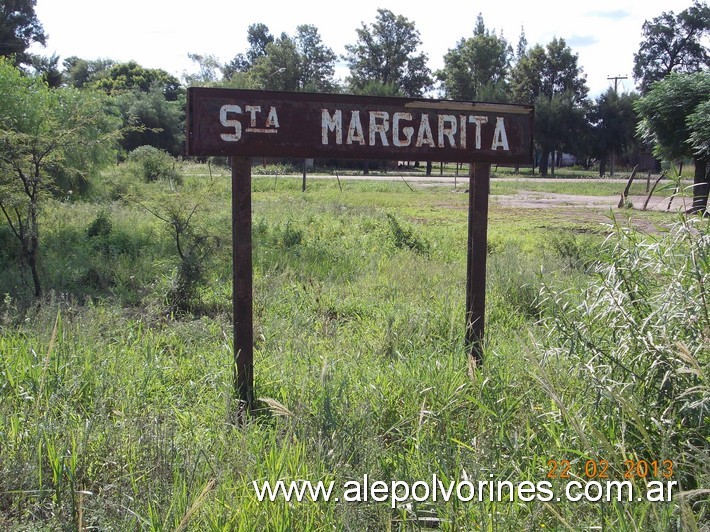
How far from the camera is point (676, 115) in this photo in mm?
17438

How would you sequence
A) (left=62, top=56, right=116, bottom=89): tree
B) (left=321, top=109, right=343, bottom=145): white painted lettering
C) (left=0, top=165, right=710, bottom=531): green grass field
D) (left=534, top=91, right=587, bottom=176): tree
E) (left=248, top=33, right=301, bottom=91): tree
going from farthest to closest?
1. (left=62, top=56, right=116, bottom=89): tree
2. (left=248, top=33, right=301, bottom=91): tree
3. (left=534, top=91, right=587, bottom=176): tree
4. (left=321, top=109, right=343, bottom=145): white painted lettering
5. (left=0, top=165, right=710, bottom=531): green grass field

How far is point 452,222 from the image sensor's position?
1510cm

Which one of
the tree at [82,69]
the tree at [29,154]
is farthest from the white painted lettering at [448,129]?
the tree at [82,69]

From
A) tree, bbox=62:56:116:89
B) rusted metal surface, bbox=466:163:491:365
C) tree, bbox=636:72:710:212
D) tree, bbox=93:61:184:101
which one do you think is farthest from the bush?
tree, bbox=62:56:116:89

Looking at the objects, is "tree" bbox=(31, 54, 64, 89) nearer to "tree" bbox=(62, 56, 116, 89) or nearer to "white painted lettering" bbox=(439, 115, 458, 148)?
"tree" bbox=(62, 56, 116, 89)

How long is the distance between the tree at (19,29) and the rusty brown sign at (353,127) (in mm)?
49099

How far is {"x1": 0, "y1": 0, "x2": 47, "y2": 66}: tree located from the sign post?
161ft

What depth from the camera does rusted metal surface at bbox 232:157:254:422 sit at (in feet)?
13.1

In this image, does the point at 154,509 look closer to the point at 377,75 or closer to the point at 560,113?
the point at 560,113

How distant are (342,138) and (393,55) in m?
60.9

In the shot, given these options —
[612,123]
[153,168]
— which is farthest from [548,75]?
[153,168]

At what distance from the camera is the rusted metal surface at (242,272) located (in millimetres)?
3980

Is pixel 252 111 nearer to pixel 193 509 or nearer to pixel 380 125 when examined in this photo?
pixel 380 125

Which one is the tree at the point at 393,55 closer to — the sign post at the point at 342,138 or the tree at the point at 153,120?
the tree at the point at 153,120
